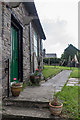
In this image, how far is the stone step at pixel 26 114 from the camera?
7.16ft

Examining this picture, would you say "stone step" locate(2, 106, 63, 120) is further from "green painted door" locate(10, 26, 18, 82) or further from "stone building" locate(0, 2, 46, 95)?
"green painted door" locate(10, 26, 18, 82)

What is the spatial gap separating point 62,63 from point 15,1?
20911mm

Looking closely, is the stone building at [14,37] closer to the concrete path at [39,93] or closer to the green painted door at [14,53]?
the green painted door at [14,53]

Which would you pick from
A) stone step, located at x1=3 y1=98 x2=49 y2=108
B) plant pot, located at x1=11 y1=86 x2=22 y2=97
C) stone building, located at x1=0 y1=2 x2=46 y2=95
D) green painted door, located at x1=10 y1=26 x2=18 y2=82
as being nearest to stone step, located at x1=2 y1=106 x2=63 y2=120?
stone step, located at x1=3 y1=98 x2=49 y2=108

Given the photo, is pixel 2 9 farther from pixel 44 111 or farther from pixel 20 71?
pixel 44 111

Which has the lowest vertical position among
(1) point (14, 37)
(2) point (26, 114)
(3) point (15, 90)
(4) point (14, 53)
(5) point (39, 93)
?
(2) point (26, 114)

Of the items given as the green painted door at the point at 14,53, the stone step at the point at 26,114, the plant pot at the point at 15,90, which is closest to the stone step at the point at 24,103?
the stone step at the point at 26,114

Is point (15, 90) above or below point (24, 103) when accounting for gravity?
above

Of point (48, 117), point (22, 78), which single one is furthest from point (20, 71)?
point (48, 117)

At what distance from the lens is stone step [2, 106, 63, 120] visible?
2.18 meters

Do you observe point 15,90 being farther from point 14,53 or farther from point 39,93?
point 14,53

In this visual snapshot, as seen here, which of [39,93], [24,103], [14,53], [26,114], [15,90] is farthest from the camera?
[14,53]

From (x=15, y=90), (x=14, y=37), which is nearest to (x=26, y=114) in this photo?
(x=15, y=90)

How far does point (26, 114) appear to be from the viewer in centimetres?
230
